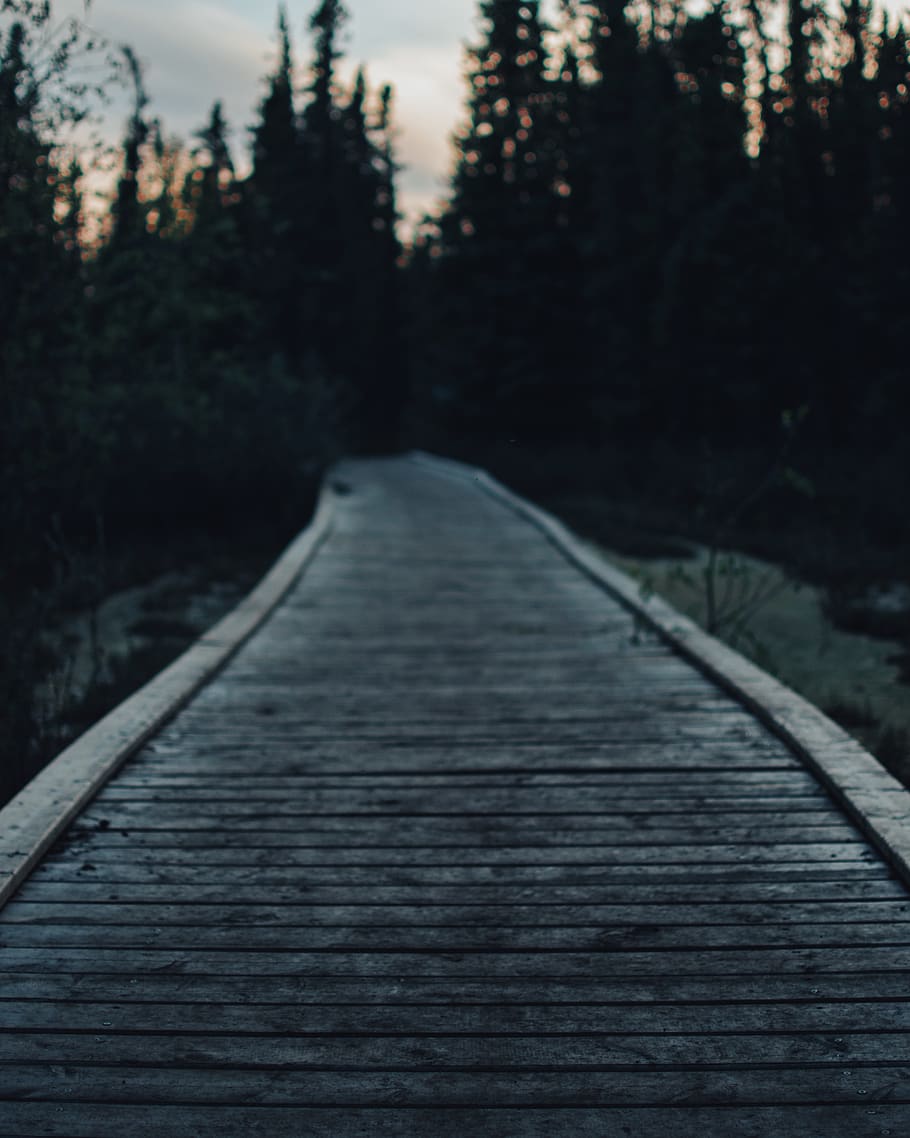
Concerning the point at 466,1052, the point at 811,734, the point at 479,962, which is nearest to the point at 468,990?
the point at 479,962

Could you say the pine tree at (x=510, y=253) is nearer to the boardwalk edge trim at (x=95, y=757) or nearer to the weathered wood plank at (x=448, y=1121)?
the boardwalk edge trim at (x=95, y=757)

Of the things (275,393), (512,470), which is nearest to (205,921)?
(275,393)

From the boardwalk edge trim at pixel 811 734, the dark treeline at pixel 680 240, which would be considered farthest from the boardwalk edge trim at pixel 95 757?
the dark treeline at pixel 680 240

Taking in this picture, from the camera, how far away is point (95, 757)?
430 cm

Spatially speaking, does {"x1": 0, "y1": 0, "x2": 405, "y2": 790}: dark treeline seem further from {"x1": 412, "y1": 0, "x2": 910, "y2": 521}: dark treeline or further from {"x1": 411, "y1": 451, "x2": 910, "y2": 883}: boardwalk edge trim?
{"x1": 412, "y1": 0, "x2": 910, "y2": 521}: dark treeline

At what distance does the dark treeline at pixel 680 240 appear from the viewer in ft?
75.0

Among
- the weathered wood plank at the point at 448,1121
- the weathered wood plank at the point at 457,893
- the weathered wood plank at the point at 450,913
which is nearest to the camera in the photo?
the weathered wood plank at the point at 448,1121

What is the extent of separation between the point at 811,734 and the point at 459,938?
2151 mm

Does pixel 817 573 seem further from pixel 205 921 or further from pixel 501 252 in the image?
pixel 501 252

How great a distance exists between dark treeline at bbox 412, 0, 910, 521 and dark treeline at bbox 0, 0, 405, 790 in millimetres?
6241

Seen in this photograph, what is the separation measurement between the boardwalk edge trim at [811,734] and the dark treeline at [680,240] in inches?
430

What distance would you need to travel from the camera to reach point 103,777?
417cm

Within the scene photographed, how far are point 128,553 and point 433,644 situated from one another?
25.4 ft

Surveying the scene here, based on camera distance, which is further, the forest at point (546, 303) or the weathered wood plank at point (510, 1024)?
the forest at point (546, 303)
